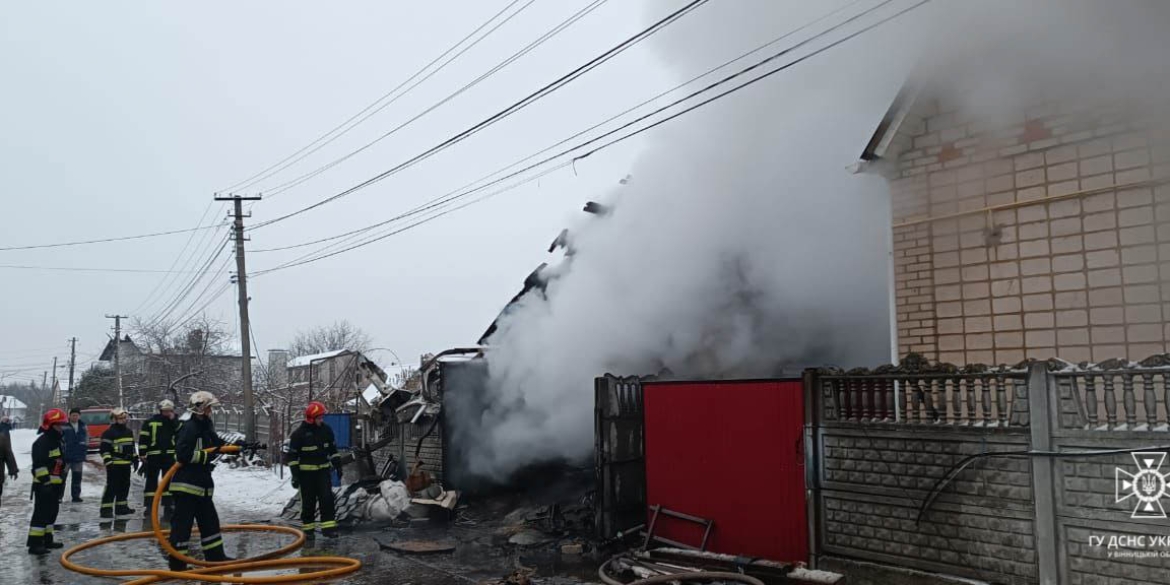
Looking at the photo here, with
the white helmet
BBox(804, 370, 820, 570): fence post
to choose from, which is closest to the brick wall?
BBox(804, 370, 820, 570): fence post

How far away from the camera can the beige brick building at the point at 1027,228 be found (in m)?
6.29

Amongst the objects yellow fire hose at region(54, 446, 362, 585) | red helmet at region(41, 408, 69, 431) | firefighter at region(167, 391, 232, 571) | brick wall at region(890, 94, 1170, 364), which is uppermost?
brick wall at region(890, 94, 1170, 364)

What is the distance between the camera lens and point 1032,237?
691cm

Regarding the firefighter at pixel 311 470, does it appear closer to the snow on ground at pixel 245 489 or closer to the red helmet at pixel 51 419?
the snow on ground at pixel 245 489

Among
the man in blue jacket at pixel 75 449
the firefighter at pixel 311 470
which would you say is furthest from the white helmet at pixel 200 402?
the man in blue jacket at pixel 75 449

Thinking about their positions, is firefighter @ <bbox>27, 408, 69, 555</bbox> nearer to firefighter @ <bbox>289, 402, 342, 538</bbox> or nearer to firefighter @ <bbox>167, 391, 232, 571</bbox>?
firefighter @ <bbox>167, 391, 232, 571</bbox>

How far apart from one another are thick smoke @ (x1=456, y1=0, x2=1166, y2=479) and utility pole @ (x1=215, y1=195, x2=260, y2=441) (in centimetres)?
961

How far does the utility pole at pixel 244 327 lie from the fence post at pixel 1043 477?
17.0m

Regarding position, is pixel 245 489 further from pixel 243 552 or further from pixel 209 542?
pixel 209 542

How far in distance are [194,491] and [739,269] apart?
7265 mm

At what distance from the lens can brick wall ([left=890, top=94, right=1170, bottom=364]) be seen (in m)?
6.29

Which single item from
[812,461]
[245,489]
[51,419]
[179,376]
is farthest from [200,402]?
[179,376]

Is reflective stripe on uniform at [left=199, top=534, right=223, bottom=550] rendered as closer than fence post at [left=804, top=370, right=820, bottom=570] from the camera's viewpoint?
No

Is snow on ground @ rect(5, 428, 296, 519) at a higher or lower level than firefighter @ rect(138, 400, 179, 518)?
lower
